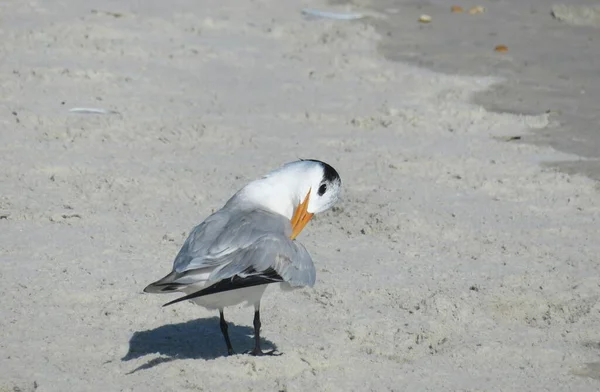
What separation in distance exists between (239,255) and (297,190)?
67 centimetres

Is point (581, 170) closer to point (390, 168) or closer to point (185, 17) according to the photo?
point (390, 168)

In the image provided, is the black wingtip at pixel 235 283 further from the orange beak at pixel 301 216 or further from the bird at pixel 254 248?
the orange beak at pixel 301 216

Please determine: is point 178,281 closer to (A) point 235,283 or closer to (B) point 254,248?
(A) point 235,283

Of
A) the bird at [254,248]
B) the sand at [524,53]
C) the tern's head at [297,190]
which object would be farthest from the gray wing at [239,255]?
the sand at [524,53]

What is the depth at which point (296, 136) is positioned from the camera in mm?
6863

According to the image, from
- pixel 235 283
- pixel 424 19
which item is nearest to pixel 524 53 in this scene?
pixel 424 19

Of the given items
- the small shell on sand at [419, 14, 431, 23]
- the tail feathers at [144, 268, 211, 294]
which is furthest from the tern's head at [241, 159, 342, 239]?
the small shell on sand at [419, 14, 431, 23]

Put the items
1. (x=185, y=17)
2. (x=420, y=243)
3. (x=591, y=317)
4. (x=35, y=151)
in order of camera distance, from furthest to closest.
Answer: (x=185, y=17) < (x=35, y=151) < (x=420, y=243) < (x=591, y=317)

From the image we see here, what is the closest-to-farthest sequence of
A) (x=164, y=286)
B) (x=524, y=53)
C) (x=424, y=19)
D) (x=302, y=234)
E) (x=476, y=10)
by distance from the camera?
(x=164, y=286)
(x=302, y=234)
(x=524, y=53)
(x=424, y=19)
(x=476, y=10)

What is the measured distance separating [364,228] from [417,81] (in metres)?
2.58

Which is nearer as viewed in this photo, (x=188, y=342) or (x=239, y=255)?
(x=239, y=255)

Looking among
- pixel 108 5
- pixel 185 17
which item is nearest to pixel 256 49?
pixel 185 17

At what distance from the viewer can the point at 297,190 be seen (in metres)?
4.74

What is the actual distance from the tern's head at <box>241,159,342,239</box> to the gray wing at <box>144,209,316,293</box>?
0.21 meters
